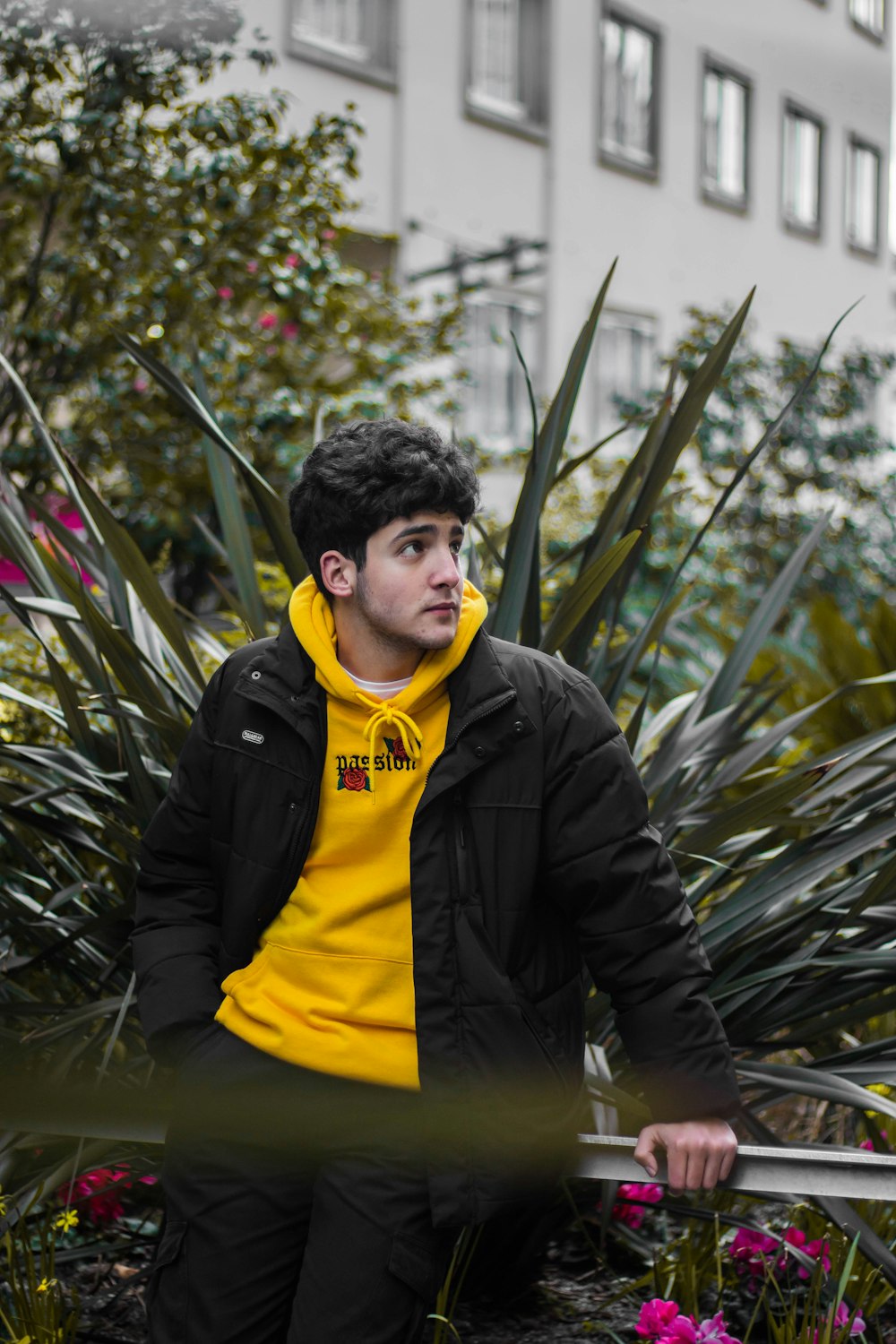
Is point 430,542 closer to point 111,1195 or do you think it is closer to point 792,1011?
point 792,1011

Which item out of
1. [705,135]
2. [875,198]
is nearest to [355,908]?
[705,135]

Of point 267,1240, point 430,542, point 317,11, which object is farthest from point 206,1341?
point 317,11

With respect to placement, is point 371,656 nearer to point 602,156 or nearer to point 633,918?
point 633,918

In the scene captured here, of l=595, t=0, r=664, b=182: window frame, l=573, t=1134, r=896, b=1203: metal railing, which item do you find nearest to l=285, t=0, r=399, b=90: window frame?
l=595, t=0, r=664, b=182: window frame

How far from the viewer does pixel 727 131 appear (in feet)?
50.5

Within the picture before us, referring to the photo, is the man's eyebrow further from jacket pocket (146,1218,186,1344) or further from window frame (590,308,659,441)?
window frame (590,308,659,441)

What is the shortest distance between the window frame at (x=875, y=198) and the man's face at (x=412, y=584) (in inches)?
655

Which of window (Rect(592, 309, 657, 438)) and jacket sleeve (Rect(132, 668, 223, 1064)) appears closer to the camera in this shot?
jacket sleeve (Rect(132, 668, 223, 1064))

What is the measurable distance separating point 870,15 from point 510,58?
282 centimetres

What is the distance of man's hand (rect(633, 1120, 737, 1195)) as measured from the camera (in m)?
1.69

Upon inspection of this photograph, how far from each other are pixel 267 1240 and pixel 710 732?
126cm

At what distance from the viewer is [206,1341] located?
5.80 ft

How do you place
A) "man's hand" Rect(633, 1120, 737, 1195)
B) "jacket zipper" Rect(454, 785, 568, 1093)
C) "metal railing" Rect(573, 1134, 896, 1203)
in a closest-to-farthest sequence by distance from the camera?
"metal railing" Rect(573, 1134, 896, 1203)
"man's hand" Rect(633, 1120, 737, 1195)
"jacket zipper" Rect(454, 785, 568, 1093)

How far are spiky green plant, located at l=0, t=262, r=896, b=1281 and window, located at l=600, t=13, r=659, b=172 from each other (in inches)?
452
